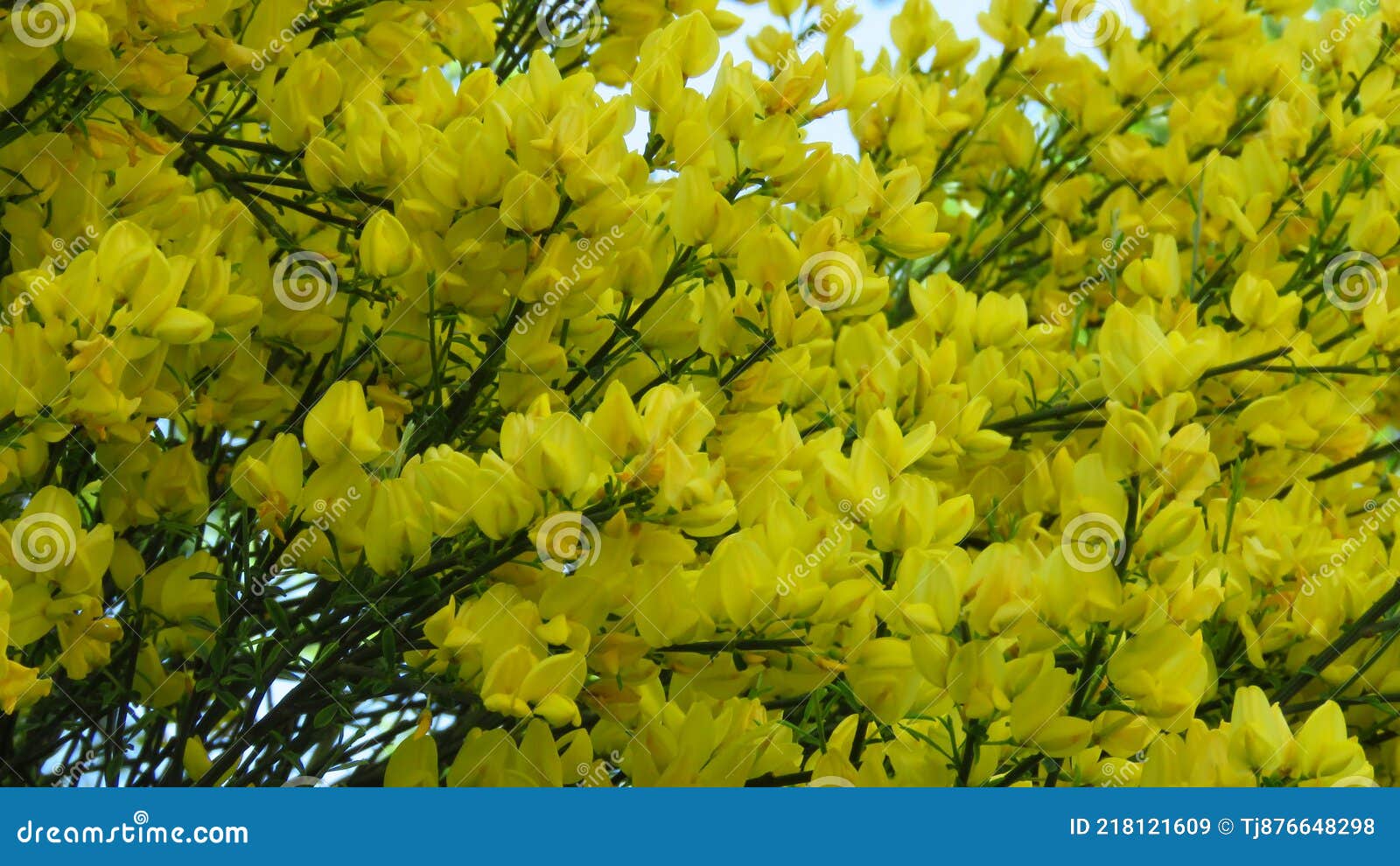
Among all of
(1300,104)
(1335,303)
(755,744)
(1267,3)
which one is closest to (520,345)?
(755,744)

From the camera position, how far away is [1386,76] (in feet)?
5.44

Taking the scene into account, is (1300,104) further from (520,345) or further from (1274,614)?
(520,345)

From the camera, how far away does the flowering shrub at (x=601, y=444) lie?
0.98 metres

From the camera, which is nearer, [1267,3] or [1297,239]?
[1297,239]

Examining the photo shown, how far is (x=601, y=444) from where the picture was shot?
37.1 inches

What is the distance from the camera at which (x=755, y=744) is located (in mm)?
1045

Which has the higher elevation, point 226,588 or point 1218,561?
point 226,588

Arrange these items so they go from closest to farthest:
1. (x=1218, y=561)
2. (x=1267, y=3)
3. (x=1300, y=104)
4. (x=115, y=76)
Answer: (x=115, y=76)
(x=1218, y=561)
(x=1300, y=104)
(x=1267, y=3)

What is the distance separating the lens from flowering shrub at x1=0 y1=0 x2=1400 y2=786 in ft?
3.21

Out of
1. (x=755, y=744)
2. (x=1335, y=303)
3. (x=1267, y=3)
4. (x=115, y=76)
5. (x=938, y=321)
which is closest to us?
(x=755, y=744)

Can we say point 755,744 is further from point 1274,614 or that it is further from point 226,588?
point 1274,614

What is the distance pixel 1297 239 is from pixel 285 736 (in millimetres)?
1313

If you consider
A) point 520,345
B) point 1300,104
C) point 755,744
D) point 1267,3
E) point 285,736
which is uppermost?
point 1267,3

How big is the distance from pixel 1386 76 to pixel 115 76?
1.47 meters
